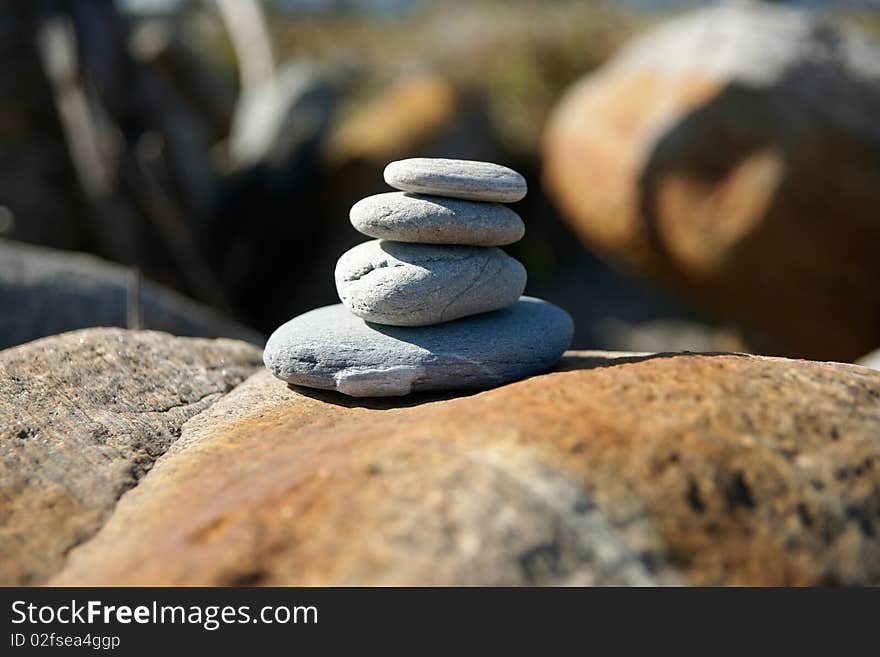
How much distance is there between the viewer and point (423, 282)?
9.68 ft

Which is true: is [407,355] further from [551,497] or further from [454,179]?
[551,497]

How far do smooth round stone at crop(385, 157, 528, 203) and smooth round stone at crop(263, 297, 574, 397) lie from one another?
1.53 feet

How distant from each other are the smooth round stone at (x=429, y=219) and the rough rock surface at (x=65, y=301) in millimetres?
1914

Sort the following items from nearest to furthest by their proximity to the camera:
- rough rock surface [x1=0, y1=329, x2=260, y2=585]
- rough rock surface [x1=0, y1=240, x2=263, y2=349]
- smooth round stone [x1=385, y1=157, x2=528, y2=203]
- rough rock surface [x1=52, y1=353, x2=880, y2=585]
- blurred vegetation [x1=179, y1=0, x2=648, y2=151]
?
rough rock surface [x1=52, y1=353, x2=880, y2=585] → rough rock surface [x1=0, y1=329, x2=260, y2=585] → smooth round stone [x1=385, y1=157, x2=528, y2=203] → rough rock surface [x1=0, y1=240, x2=263, y2=349] → blurred vegetation [x1=179, y1=0, x2=648, y2=151]

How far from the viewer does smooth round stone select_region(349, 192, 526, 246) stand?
2941mm

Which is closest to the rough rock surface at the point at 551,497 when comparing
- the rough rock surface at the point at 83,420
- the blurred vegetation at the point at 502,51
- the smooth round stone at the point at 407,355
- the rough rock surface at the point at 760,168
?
the rough rock surface at the point at 83,420

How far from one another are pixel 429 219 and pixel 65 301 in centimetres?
232

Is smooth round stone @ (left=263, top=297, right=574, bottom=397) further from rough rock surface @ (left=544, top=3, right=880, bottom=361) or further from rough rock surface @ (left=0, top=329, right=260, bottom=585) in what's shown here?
rough rock surface @ (left=544, top=3, right=880, bottom=361)

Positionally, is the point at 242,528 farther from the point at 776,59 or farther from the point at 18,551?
the point at 776,59

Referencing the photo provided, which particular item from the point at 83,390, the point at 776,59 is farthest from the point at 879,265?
the point at 83,390

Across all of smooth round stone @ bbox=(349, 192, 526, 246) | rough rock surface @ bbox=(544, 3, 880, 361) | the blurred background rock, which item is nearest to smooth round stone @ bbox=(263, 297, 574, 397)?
smooth round stone @ bbox=(349, 192, 526, 246)

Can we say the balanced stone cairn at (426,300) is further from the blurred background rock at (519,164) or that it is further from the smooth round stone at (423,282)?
the blurred background rock at (519,164)

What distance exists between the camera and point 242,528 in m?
1.99

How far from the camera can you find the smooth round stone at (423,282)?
2.96 metres
